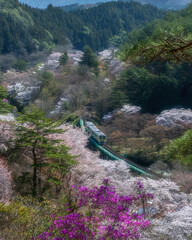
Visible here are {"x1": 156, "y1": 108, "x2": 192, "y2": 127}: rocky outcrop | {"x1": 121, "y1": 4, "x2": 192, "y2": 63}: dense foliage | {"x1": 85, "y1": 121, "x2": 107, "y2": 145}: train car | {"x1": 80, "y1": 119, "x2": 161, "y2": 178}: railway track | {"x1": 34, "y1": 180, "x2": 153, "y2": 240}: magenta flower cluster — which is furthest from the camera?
{"x1": 156, "y1": 108, "x2": 192, "y2": 127}: rocky outcrop

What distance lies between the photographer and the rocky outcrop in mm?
23641

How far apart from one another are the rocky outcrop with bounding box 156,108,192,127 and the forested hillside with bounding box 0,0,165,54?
37.8 m

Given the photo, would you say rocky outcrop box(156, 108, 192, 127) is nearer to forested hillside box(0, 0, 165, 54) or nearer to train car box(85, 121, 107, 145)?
train car box(85, 121, 107, 145)

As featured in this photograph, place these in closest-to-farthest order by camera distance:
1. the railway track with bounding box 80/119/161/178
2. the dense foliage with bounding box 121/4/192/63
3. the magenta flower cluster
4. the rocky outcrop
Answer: the dense foliage with bounding box 121/4/192/63
the magenta flower cluster
the railway track with bounding box 80/119/161/178
the rocky outcrop

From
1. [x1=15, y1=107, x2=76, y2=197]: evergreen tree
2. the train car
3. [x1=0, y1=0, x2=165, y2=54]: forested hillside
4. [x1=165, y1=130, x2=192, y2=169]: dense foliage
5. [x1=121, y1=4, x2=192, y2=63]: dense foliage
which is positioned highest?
[x1=121, y1=4, x2=192, y2=63]: dense foliage

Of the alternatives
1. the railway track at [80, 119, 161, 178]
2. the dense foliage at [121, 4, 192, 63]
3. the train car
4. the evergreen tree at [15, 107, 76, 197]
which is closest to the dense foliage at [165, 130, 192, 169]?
the dense foliage at [121, 4, 192, 63]

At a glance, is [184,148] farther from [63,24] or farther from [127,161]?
[63,24]

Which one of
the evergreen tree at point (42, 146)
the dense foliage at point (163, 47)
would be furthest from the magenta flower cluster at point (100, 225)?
the evergreen tree at point (42, 146)

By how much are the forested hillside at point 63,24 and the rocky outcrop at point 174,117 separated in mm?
37824

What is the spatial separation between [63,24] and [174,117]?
5550 cm

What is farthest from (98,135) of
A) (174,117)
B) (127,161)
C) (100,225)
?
(100,225)

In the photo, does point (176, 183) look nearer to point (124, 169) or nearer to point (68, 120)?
point (124, 169)

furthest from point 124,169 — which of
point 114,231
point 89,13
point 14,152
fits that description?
point 89,13

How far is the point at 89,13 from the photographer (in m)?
78.7
